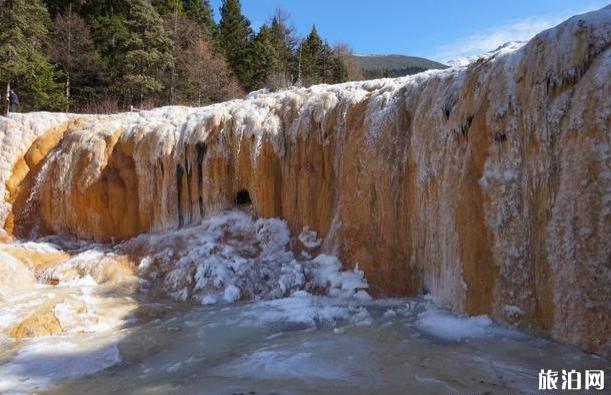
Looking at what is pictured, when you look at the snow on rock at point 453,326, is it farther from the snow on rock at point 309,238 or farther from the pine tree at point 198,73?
the pine tree at point 198,73

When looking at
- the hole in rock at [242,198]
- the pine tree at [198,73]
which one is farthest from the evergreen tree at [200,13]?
the hole in rock at [242,198]

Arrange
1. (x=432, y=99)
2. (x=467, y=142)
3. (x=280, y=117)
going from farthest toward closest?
(x=280, y=117) → (x=432, y=99) → (x=467, y=142)

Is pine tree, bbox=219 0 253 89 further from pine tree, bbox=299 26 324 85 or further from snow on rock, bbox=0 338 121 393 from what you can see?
snow on rock, bbox=0 338 121 393

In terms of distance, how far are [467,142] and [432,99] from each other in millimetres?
1409

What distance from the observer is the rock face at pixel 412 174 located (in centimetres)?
519

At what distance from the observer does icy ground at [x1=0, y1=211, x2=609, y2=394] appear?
15.7 ft

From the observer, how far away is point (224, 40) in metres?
33.5

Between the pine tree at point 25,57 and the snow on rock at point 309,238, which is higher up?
the pine tree at point 25,57

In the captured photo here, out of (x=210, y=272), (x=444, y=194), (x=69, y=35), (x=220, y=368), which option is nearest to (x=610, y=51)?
(x=444, y=194)

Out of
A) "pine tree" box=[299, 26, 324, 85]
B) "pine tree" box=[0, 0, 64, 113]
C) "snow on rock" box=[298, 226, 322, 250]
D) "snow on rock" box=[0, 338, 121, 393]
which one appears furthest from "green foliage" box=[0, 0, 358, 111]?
"snow on rock" box=[0, 338, 121, 393]

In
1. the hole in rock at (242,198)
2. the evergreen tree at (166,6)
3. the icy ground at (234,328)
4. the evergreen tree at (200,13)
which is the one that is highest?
the evergreen tree at (200,13)

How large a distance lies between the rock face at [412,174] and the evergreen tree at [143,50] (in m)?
8.42

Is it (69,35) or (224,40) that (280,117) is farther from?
(224,40)

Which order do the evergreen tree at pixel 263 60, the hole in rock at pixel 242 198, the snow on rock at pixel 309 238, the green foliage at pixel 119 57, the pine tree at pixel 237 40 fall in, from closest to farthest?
the snow on rock at pixel 309 238 → the hole in rock at pixel 242 198 → the green foliage at pixel 119 57 → the evergreen tree at pixel 263 60 → the pine tree at pixel 237 40
